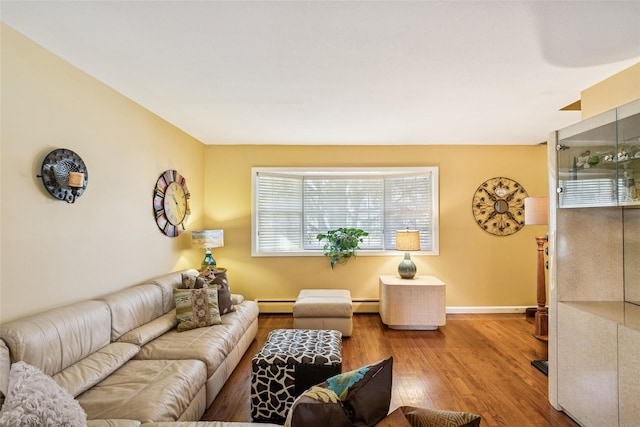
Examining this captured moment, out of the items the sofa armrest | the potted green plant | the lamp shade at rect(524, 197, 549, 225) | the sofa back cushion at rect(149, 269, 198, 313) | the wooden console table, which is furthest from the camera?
the potted green plant

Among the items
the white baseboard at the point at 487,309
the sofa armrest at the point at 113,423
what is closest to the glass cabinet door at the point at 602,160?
the white baseboard at the point at 487,309

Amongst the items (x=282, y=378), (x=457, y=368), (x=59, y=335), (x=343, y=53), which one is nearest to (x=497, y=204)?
(x=457, y=368)

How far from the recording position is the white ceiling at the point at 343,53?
1682mm

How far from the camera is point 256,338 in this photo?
3.65 m

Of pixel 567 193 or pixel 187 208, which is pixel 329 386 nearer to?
pixel 567 193

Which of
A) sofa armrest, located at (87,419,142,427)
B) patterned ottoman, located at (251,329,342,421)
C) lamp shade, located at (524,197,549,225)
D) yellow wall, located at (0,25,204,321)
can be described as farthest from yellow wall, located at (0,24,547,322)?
patterned ottoman, located at (251,329,342,421)

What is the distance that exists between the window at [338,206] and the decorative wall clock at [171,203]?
110cm

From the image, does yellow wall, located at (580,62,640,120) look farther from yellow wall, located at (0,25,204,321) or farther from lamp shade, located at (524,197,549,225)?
yellow wall, located at (0,25,204,321)

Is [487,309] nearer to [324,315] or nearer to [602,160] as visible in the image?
[324,315]

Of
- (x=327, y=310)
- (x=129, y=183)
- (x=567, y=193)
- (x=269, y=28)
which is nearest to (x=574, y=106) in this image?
(x=567, y=193)

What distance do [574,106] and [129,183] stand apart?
Answer: 4678 mm

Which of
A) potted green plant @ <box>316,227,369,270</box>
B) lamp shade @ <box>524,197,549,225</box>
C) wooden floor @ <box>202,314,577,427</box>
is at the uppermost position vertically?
lamp shade @ <box>524,197,549,225</box>

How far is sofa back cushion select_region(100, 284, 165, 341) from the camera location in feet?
7.55

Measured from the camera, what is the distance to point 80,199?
2.35 meters
